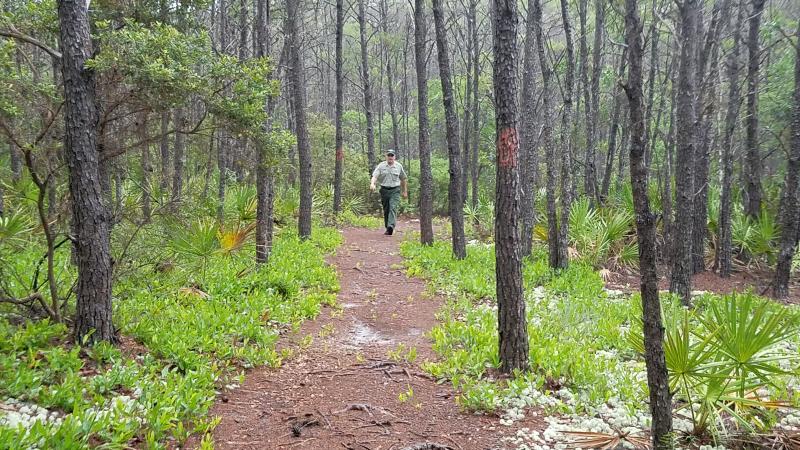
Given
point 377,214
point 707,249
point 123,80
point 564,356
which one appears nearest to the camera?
point 123,80

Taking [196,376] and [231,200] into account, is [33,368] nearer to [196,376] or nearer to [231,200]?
[196,376]

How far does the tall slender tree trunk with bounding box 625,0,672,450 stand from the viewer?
326 cm

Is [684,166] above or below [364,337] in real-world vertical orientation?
above

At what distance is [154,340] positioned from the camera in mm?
4867

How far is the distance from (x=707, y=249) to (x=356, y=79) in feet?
118

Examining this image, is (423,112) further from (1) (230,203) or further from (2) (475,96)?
(2) (475,96)

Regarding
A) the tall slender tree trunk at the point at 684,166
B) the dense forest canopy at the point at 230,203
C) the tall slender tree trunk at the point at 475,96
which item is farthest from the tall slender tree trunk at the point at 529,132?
the tall slender tree trunk at the point at 475,96

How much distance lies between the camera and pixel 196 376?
4438mm

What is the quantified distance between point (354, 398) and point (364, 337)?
1.80 metres

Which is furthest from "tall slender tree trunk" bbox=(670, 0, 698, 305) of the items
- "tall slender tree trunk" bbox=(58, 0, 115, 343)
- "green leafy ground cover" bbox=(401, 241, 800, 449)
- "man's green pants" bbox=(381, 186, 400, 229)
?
"tall slender tree trunk" bbox=(58, 0, 115, 343)

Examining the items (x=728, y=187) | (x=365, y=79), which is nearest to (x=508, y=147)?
(x=728, y=187)

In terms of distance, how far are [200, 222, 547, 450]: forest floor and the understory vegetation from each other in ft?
0.77

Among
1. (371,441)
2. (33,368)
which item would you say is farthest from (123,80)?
(371,441)

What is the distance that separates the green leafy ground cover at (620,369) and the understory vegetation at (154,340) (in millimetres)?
2168
